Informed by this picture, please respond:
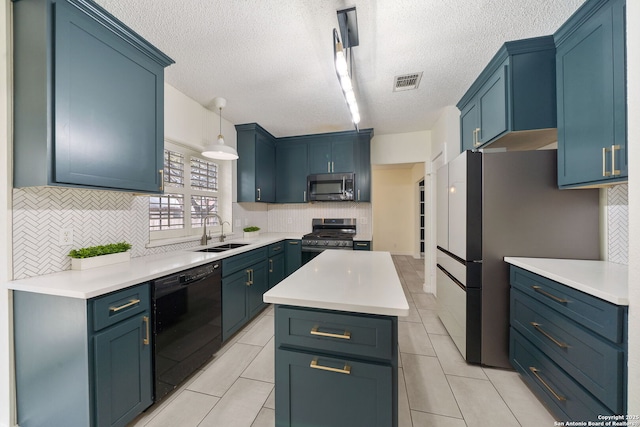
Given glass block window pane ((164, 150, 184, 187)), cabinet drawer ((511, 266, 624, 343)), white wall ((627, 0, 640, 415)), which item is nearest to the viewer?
white wall ((627, 0, 640, 415))

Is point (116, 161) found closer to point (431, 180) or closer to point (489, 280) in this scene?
point (489, 280)

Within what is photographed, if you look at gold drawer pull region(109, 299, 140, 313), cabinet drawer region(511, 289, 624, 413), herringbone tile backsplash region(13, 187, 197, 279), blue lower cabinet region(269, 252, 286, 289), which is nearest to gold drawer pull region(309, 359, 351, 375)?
gold drawer pull region(109, 299, 140, 313)

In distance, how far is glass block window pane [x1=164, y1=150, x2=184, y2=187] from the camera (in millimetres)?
2500

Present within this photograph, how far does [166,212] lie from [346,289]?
→ 220 cm

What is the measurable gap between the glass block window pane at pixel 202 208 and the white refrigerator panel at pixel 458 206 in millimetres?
2845

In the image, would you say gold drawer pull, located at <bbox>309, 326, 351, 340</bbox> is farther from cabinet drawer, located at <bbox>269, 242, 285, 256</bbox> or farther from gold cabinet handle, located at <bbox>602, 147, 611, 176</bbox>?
cabinet drawer, located at <bbox>269, 242, 285, 256</bbox>

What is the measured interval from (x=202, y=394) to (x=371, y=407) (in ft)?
4.41

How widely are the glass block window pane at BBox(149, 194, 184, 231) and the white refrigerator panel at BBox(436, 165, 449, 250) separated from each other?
2886 mm

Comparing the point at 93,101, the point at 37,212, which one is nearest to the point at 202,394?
the point at 37,212

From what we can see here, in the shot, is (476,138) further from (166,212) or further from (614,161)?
(166,212)

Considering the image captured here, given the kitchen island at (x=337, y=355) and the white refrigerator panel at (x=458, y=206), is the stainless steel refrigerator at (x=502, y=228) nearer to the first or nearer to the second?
the white refrigerator panel at (x=458, y=206)

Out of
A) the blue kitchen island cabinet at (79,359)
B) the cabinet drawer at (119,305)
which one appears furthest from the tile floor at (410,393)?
the cabinet drawer at (119,305)

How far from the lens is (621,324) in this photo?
41.7 inches

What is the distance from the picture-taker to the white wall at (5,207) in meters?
1.32
